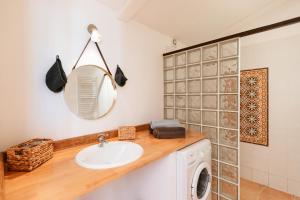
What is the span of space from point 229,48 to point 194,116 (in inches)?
30.8

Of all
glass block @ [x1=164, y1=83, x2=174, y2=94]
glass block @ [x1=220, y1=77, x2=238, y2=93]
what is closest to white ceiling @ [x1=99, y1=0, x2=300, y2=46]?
glass block @ [x1=164, y1=83, x2=174, y2=94]

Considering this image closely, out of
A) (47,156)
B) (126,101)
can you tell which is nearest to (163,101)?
(126,101)

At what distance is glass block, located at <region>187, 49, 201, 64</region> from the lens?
69.0 inches

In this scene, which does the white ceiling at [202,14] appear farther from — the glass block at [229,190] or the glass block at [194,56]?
the glass block at [229,190]

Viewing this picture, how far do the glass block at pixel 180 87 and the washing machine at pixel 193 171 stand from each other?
0.66m

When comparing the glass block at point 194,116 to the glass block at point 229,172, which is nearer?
the glass block at point 229,172

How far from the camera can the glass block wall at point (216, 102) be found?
1512 mm

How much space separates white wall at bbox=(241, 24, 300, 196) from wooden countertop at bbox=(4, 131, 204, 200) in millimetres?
1731

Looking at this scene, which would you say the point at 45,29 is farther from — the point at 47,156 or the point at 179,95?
the point at 179,95

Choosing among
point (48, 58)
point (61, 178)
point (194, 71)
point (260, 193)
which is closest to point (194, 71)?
point (194, 71)

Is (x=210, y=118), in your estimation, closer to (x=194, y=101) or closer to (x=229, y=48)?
(x=194, y=101)

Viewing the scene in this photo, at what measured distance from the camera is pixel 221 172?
5.37 feet

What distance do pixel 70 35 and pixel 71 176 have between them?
1.07 m

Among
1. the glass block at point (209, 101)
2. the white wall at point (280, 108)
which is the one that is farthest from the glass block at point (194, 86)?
the white wall at point (280, 108)
